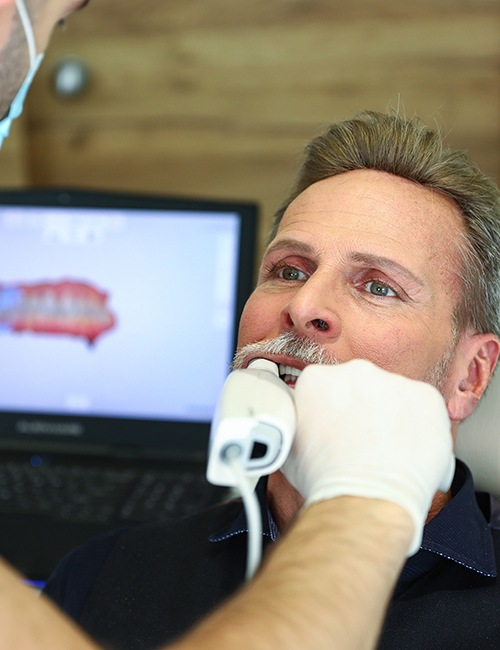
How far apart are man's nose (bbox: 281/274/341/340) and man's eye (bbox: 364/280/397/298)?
0.06m

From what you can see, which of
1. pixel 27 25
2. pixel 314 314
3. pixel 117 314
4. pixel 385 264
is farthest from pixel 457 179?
pixel 117 314

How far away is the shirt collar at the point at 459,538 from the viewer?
1115mm

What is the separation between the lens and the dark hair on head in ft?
4.29

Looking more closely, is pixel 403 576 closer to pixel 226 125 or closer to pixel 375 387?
pixel 375 387

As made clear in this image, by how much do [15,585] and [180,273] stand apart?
4.15ft

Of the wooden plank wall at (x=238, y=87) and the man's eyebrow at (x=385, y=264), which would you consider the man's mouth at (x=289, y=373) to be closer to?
the man's eyebrow at (x=385, y=264)

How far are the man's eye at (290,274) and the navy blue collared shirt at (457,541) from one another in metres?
0.36

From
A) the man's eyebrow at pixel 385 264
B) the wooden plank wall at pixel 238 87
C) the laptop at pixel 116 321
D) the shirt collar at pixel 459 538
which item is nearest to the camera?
the shirt collar at pixel 459 538

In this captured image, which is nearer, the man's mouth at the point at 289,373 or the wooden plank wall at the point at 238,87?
the man's mouth at the point at 289,373

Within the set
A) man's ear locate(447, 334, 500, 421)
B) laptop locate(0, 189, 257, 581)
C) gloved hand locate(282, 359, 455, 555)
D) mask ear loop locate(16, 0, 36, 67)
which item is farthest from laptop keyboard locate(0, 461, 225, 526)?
mask ear loop locate(16, 0, 36, 67)

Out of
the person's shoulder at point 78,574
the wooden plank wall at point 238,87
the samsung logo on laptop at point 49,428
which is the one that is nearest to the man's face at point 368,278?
the person's shoulder at point 78,574

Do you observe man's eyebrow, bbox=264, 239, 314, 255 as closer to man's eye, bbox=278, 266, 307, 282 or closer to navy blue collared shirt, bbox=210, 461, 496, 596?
man's eye, bbox=278, 266, 307, 282

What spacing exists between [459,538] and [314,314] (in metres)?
0.33

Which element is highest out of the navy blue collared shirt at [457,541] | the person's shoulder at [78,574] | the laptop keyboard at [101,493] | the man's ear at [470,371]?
the man's ear at [470,371]
